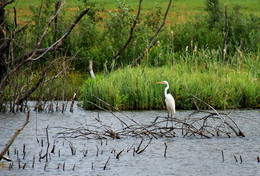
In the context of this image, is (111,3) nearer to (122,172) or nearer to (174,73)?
(174,73)

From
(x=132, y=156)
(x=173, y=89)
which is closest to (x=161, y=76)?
(x=173, y=89)

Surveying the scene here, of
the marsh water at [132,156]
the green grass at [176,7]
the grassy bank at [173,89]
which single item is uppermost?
the green grass at [176,7]

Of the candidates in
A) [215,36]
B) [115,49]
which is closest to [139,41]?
[115,49]

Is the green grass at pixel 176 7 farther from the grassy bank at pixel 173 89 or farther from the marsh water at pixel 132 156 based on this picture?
the marsh water at pixel 132 156

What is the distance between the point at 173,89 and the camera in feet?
57.9

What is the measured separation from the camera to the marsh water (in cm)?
977

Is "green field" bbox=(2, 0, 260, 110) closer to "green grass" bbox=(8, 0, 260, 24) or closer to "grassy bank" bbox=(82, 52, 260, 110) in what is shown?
"grassy bank" bbox=(82, 52, 260, 110)

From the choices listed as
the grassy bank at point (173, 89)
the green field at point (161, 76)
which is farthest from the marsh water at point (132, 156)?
the grassy bank at point (173, 89)

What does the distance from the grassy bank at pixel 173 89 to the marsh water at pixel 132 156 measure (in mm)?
3452

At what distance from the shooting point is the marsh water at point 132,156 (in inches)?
384

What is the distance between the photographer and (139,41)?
79.3 ft

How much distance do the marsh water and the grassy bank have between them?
3.45 m

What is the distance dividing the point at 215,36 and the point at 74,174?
15.9 metres

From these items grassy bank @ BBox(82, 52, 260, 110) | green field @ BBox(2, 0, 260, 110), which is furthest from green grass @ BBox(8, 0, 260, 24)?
grassy bank @ BBox(82, 52, 260, 110)
